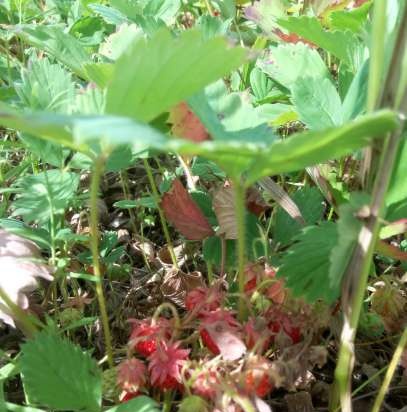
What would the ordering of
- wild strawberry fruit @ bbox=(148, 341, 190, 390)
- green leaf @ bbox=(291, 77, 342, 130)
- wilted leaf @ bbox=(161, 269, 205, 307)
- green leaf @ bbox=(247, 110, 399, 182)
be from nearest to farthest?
green leaf @ bbox=(247, 110, 399, 182)
wild strawberry fruit @ bbox=(148, 341, 190, 390)
green leaf @ bbox=(291, 77, 342, 130)
wilted leaf @ bbox=(161, 269, 205, 307)

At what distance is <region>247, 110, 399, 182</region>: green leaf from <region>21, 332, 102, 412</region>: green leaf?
32 cm

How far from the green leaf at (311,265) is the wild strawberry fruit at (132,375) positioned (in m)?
0.18

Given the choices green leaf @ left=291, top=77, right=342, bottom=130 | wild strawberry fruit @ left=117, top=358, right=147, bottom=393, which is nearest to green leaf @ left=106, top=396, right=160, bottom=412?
wild strawberry fruit @ left=117, top=358, right=147, bottom=393

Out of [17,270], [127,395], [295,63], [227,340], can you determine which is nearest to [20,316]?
[17,270]

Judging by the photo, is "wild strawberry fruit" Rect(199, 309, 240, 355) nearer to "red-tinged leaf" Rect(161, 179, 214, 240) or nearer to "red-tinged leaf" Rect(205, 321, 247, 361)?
"red-tinged leaf" Rect(205, 321, 247, 361)

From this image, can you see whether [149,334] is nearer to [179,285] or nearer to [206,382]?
[206,382]

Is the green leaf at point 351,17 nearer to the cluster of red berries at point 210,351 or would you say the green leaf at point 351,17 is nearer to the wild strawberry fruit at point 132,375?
the cluster of red berries at point 210,351

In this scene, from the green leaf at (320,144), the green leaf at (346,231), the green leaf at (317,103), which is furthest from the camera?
the green leaf at (317,103)

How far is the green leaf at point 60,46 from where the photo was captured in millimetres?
952

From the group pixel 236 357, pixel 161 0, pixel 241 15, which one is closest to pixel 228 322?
pixel 236 357

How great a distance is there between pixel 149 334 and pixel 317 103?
14.1 inches

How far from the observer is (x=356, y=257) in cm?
68

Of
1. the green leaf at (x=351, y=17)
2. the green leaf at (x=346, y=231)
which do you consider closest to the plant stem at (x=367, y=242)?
the green leaf at (x=346, y=231)

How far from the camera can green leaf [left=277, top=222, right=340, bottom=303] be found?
73 cm
